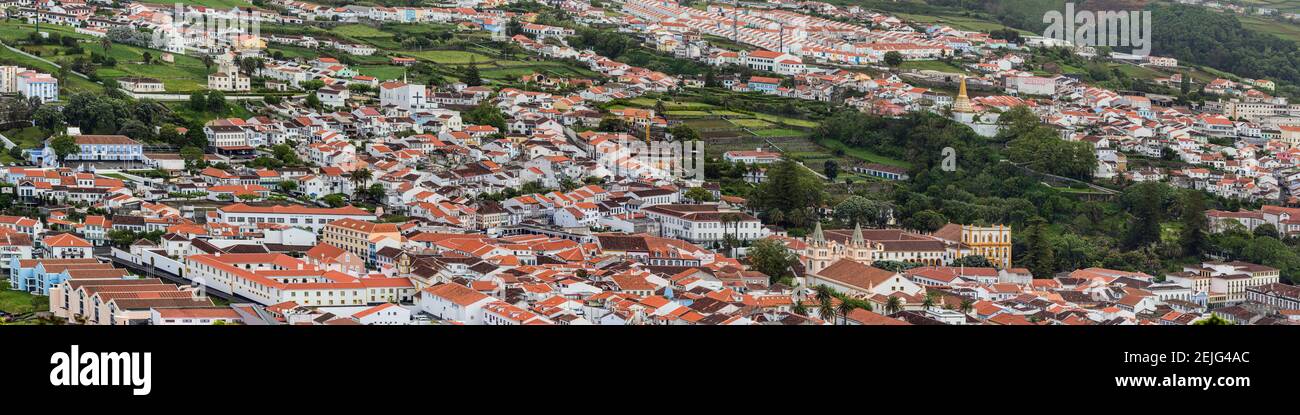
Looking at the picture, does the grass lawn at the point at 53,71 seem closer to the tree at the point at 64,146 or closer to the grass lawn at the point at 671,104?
the tree at the point at 64,146

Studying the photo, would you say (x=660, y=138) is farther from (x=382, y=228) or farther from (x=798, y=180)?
(x=382, y=228)

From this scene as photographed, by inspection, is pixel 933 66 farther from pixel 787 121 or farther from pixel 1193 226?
pixel 1193 226

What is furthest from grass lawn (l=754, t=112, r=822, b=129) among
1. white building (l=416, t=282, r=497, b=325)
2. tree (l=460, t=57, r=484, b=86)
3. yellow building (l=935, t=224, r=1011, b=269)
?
white building (l=416, t=282, r=497, b=325)

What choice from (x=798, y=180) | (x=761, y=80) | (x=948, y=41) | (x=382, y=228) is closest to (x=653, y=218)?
(x=798, y=180)

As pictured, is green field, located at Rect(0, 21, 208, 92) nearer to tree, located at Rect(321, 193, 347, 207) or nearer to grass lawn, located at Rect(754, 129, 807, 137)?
tree, located at Rect(321, 193, 347, 207)

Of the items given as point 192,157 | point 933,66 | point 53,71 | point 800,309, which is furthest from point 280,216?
point 933,66

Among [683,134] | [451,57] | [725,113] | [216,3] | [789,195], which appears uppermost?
[216,3]

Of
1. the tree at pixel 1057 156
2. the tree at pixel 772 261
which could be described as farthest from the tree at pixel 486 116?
the tree at pixel 772 261
